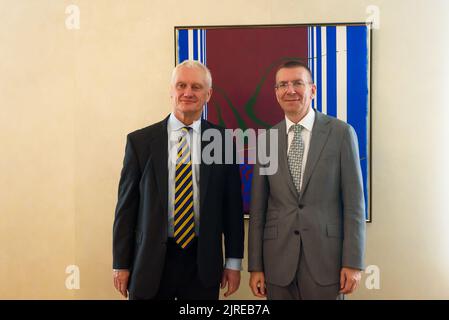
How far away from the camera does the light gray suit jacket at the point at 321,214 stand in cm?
188

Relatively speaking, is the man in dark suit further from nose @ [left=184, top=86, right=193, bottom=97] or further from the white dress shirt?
the white dress shirt

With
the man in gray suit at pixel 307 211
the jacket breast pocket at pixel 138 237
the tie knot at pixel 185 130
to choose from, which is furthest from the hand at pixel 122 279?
the tie knot at pixel 185 130

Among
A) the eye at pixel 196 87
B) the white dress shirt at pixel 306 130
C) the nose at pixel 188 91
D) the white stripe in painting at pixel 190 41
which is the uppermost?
the white stripe in painting at pixel 190 41

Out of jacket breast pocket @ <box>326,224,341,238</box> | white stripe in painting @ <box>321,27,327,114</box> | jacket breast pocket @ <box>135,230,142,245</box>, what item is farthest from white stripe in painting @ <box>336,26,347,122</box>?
jacket breast pocket @ <box>135,230,142,245</box>

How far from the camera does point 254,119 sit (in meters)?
2.59

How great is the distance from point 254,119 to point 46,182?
1.36 m

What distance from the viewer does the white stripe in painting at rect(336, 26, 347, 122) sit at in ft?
8.32

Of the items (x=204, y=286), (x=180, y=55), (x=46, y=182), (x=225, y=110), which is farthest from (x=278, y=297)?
(x=46, y=182)

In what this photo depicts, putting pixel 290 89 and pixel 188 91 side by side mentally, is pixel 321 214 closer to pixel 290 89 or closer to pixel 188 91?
pixel 290 89

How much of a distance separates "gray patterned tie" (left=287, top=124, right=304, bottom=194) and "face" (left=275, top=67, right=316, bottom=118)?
0.09 m

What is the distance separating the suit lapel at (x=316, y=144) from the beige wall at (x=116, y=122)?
74 centimetres

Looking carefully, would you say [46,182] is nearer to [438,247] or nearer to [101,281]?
[101,281]

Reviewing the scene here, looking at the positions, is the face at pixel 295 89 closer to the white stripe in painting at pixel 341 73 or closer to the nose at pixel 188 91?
the nose at pixel 188 91

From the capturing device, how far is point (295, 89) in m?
1.99
